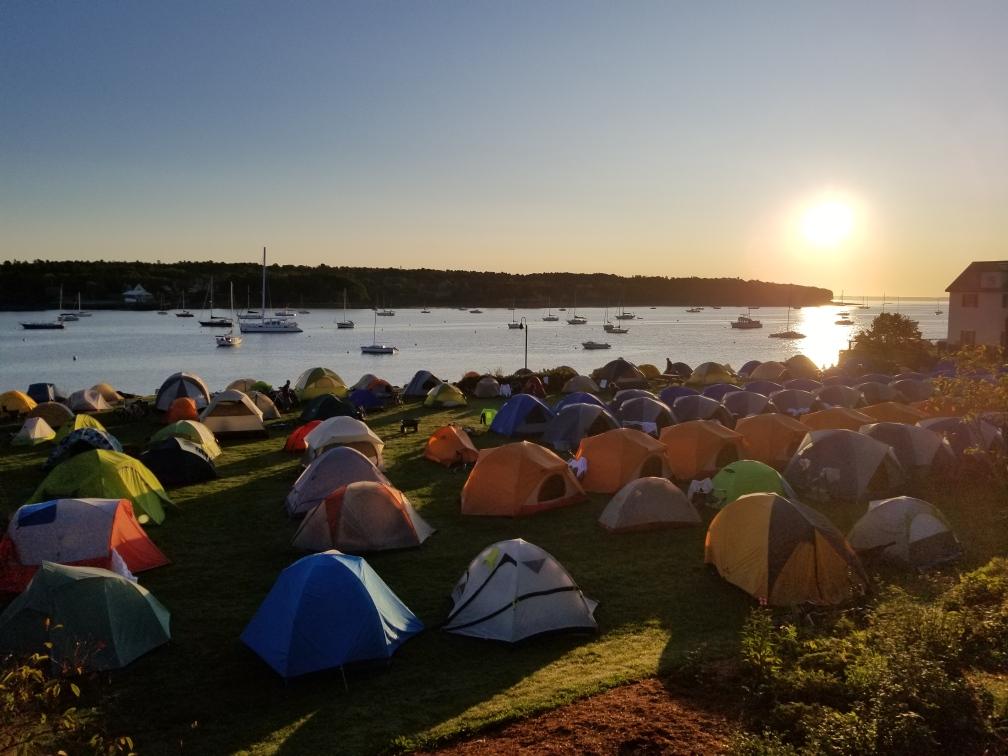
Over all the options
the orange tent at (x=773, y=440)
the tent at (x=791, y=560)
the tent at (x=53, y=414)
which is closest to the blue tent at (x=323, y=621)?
the tent at (x=791, y=560)

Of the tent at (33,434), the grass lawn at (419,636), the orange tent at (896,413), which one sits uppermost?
the orange tent at (896,413)

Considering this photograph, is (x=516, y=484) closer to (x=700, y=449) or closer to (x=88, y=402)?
(x=700, y=449)

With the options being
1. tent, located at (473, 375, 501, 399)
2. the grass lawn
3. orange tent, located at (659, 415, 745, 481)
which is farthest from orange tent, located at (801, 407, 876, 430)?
tent, located at (473, 375, 501, 399)

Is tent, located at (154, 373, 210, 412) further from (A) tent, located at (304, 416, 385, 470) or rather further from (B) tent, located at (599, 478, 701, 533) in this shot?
(B) tent, located at (599, 478, 701, 533)

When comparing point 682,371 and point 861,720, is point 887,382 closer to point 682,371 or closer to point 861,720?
point 682,371

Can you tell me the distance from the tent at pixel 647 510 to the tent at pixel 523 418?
32.7 feet

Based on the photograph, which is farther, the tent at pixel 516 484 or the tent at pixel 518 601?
the tent at pixel 516 484

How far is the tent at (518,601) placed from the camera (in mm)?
10164

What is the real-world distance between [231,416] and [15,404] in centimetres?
1109

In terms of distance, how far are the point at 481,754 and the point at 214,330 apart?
383 feet

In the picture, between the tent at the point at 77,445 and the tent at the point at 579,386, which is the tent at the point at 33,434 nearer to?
the tent at the point at 77,445

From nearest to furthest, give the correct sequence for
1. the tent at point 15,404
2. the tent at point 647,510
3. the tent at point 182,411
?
1. the tent at point 647,510
2. the tent at point 182,411
3. the tent at point 15,404

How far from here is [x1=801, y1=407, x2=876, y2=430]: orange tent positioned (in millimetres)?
22359

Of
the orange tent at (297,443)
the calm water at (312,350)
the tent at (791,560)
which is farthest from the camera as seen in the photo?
the calm water at (312,350)
